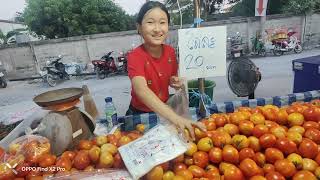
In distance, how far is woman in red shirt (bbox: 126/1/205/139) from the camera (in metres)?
1.58

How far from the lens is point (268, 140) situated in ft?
4.89

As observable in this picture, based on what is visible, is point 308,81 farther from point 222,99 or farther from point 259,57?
point 259,57

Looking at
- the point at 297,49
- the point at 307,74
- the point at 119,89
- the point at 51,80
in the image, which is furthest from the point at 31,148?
the point at 297,49

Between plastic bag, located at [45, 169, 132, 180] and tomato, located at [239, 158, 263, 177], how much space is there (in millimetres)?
529

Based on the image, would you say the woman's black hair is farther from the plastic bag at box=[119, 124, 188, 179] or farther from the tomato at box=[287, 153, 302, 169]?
the tomato at box=[287, 153, 302, 169]

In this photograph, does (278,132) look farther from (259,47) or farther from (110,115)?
(259,47)

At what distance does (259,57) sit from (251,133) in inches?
408

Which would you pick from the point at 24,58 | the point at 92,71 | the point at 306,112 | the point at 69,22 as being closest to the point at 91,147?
the point at 306,112

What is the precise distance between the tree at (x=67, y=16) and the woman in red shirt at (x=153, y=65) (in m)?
13.6

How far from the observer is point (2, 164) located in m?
1.41

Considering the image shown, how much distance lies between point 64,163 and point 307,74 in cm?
270

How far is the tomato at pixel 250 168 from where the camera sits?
1363 millimetres

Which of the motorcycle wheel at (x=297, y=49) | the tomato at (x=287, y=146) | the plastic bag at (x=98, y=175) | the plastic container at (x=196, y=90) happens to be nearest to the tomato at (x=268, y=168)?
the tomato at (x=287, y=146)

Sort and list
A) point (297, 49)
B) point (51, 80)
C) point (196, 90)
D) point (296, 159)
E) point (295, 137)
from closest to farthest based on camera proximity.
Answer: point (296, 159), point (295, 137), point (196, 90), point (51, 80), point (297, 49)
